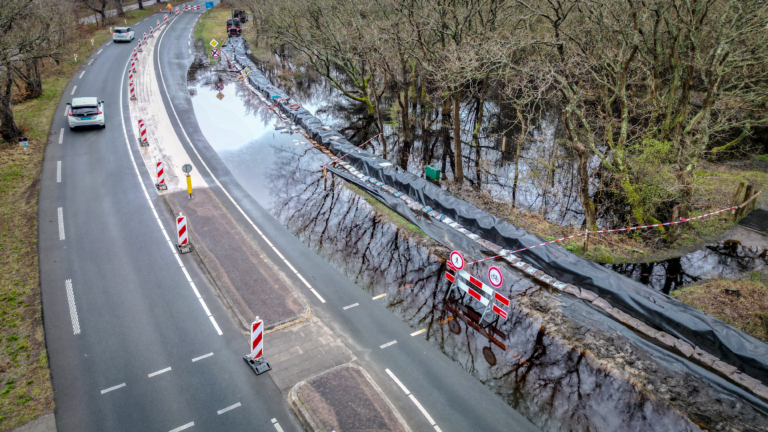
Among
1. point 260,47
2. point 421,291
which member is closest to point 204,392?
point 421,291

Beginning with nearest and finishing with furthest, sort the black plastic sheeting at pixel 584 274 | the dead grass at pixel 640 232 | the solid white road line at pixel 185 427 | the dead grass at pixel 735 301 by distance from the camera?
1. the solid white road line at pixel 185 427
2. the black plastic sheeting at pixel 584 274
3. the dead grass at pixel 735 301
4. the dead grass at pixel 640 232

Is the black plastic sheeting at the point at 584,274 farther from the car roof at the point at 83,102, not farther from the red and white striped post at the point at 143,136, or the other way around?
the car roof at the point at 83,102

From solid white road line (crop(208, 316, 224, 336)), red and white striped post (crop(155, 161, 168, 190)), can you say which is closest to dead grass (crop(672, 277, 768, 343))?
solid white road line (crop(208, 316, 224, 336))

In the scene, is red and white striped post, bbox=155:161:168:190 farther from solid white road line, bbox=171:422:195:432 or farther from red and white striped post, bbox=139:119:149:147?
solid white road line, bbox=171:422:195:432

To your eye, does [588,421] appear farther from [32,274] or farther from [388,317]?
[32,274]

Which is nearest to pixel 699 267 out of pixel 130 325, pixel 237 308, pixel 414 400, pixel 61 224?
pixel 414 400

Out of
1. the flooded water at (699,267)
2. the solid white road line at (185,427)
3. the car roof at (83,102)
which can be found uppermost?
the car roof at (83,102)

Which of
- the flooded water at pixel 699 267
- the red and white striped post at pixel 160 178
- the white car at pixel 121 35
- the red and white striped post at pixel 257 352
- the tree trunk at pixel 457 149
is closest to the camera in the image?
the red and white striped post at pixel 257 352

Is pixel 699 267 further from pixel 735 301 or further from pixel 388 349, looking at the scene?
pixel 388 349

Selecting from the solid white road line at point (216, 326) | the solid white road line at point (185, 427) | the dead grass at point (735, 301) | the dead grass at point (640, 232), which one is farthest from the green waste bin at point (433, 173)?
the solid white road line at point (185, 427)
